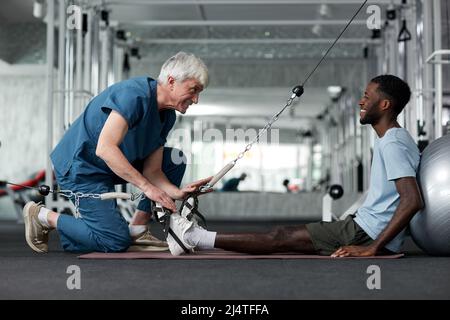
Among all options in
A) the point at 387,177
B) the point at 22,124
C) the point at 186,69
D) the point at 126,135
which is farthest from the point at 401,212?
the point at 22,124

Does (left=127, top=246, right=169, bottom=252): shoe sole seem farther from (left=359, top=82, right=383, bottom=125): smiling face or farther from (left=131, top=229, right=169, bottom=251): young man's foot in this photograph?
(left=359, top=82, right=383, bottom=125): smiling face

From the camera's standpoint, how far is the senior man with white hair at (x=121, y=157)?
10.3 feet

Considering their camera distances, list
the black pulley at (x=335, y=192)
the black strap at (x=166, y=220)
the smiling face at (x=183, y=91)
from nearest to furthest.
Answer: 1. the black strap at (x=166, y=220)
2. the smiling face at (x=183, y=91)
3. the black pulley at (x=335, y=192)

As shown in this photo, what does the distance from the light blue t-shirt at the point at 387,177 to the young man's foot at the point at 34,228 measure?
4.85ft

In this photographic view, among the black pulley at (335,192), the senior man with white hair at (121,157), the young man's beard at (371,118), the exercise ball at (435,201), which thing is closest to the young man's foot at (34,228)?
the senior man with white hair at (121,157)

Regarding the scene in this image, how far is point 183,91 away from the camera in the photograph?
3215 mm

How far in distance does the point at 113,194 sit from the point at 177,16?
7170mm

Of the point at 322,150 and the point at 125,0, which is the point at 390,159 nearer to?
the point at 125,0

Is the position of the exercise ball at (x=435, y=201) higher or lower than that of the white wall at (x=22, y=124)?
lower

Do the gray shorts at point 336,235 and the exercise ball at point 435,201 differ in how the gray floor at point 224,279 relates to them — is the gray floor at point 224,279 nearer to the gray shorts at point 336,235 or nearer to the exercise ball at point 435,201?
the exercise ball at point 435,201

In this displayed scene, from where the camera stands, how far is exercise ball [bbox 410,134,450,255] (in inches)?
121

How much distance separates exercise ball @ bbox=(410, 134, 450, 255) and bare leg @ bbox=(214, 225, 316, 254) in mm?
471

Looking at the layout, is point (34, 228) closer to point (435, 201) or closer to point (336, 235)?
point (336, 235)
